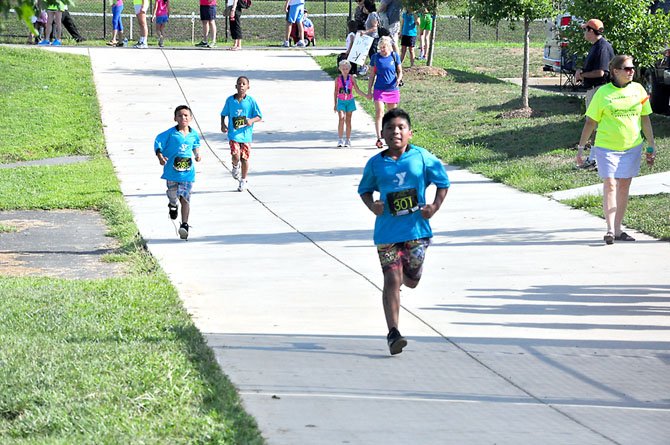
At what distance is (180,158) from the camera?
12758 mm

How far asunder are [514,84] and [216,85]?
6.27m

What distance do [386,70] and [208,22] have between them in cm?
Answer: 1320

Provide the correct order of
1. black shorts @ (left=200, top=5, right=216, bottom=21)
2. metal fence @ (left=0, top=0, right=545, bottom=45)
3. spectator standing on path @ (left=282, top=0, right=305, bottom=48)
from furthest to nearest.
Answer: metal fence @ (left=0, top=0, right=545, bottom=45)
spectator standing on path @ (left=282, top=0, right=305, bottom=48)
black shorts @ (left=200, top=5, right=216, bottom=21)

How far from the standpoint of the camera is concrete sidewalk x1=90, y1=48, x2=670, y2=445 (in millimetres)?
6605

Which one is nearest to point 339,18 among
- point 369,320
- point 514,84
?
point 514,84

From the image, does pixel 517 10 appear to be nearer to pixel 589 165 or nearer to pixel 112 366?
pixel 589 165

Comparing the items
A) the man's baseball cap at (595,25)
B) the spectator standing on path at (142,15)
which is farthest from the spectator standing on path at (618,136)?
the spectator standing on path at (142,15)

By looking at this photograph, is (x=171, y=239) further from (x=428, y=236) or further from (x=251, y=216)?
(x=428, y=236)

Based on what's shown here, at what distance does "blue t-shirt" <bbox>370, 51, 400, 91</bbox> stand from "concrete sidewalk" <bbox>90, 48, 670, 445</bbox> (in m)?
1.58

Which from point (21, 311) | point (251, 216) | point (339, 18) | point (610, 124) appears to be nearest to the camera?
point (21, 311)


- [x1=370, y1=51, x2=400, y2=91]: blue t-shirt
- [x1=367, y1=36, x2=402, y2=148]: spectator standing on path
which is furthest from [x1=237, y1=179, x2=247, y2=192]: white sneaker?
[x1=370, y1=51, x2=400, y2=91]: blue t-shirt

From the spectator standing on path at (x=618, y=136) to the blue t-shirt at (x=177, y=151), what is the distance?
4.13 metres

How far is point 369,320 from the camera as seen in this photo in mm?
9062

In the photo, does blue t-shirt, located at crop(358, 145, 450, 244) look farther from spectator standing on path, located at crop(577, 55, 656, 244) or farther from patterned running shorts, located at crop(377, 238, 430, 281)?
spectator standing on path, located at crop(577, 55, 656, 244)
